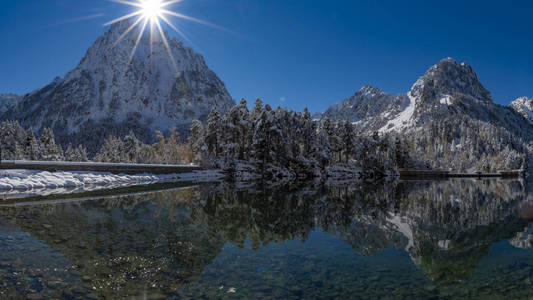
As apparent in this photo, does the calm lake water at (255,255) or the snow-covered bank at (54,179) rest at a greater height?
the snow-covered bank at (54,179)

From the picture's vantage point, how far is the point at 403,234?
12805 mm

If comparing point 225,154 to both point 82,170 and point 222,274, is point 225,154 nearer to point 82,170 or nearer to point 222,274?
point 82,170

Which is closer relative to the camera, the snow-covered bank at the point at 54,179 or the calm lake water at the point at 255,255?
the calm lake water at the point at 255,255

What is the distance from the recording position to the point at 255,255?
9.62m

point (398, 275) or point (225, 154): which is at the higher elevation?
point (225, 154)

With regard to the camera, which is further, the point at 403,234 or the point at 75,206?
the point at 75,206

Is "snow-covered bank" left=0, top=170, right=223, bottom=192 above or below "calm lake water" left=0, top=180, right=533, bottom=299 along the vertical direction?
above

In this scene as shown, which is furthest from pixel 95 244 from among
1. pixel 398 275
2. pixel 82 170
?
pixel 82 170

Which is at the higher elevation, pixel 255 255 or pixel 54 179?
pixel 54 179

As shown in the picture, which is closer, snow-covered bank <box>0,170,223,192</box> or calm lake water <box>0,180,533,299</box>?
calm lake water <box>0,180,533,299</box>

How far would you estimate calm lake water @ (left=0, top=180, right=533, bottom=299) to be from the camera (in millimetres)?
6676

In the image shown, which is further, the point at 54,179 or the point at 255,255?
the point at 54,179

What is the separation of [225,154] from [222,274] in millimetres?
55470

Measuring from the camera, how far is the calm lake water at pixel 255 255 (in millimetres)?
6676
